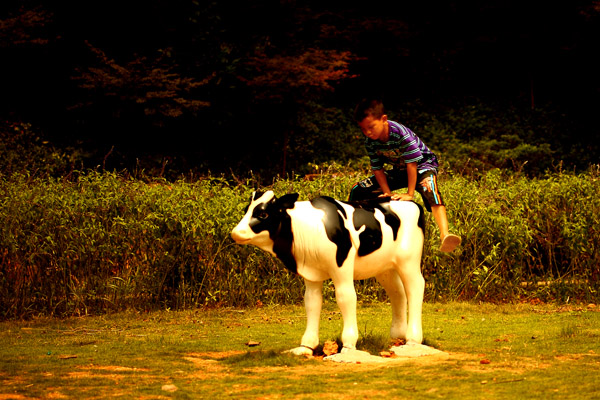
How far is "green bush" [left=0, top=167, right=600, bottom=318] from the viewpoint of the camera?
348 inches

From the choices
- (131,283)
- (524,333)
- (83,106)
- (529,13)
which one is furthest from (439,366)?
(529,13)

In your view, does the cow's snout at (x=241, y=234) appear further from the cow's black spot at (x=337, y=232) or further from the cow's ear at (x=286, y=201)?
the cow's black spot at (x=337, y=232)

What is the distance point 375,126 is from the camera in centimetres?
662

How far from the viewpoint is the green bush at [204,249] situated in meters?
8.83

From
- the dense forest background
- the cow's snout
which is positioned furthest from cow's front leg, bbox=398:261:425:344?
the dense forest background

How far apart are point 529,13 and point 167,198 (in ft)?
55.5

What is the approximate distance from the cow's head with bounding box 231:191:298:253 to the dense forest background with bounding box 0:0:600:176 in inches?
400

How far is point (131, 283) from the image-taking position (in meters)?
9.00

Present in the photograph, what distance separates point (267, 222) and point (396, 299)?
4.93ft

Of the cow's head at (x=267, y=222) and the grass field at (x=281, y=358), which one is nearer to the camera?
the grass field at (x=281, y=358)

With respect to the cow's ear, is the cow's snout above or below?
below

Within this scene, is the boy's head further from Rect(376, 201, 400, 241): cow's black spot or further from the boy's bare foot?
the boy's bare foot

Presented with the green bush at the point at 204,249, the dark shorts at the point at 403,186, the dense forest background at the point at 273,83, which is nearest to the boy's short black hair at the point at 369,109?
the dark shorts at the point at 403,186

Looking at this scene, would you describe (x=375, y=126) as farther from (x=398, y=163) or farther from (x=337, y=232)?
(x=337, y=232)
